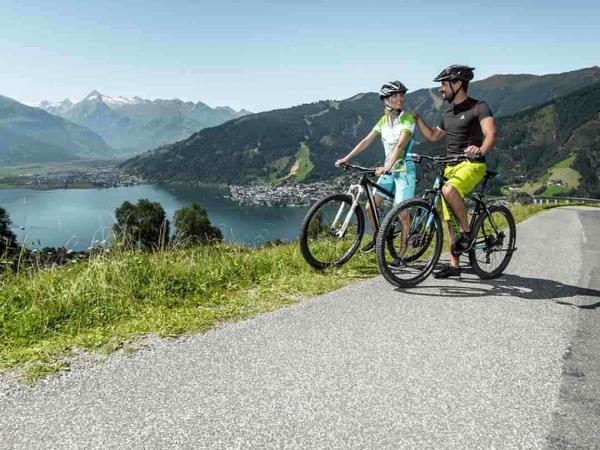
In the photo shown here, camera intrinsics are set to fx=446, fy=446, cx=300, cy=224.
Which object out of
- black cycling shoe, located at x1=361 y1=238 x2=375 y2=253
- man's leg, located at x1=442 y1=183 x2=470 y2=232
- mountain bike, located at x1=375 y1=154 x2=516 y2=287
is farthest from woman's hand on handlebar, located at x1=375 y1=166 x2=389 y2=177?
black cycling shoe, located at x1=361 y1=238 x2=375 y2=253

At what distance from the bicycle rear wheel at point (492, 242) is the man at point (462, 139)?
1.12 feet

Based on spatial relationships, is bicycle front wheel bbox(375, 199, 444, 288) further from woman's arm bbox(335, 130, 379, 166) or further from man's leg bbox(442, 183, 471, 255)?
woman's arm bbox(335, 130, 379, 166)

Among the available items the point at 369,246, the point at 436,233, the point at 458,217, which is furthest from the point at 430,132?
the point at 369,246

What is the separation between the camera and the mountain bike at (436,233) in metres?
6.62

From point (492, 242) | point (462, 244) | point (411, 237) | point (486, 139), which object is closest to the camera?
point (486, 139)

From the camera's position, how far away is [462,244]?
6809 millimetres

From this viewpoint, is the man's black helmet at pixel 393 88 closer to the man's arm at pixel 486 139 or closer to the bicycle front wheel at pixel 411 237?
the man's arm at pixel 486 139

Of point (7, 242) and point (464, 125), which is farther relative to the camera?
point (464, 125)

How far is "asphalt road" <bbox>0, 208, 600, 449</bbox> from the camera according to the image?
2.74 m

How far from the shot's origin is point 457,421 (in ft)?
9.72

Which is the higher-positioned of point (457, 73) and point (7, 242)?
point (457, 73)

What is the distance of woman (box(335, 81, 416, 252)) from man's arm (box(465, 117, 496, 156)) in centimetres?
126

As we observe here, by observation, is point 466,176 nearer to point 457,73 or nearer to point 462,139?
point 462,139

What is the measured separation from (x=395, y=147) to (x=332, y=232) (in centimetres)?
175
